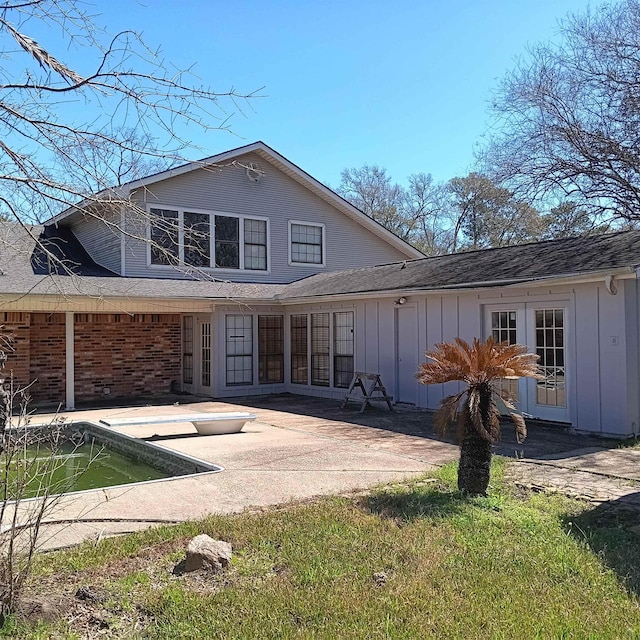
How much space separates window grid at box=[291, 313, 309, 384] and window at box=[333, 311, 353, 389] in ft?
3.83

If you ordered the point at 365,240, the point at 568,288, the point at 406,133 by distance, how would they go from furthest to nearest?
the point at 365,240, the point at 406,133, the point at 568,288

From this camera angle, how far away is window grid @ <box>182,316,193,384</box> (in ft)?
56.6

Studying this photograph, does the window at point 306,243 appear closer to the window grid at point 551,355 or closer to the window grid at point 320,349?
the window grid at point 320,349

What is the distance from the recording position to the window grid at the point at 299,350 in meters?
16.4

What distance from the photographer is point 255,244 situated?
1772cm

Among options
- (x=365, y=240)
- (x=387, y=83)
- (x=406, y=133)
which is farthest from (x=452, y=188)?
(x=387, y=83)

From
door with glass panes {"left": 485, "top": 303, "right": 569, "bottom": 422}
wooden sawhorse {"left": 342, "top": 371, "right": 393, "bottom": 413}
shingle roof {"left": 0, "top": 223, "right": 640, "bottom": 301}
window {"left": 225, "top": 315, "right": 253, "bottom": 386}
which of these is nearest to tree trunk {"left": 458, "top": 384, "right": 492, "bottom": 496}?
door with glass panes {"left": 485, "top": 303, "right": 569, "bottom": 422}

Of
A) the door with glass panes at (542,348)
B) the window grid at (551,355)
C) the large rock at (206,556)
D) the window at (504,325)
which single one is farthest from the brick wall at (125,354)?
the large rock at (206,556)

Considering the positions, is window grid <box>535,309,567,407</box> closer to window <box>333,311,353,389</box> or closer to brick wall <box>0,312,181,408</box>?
window <box>333,311,353,389</box>

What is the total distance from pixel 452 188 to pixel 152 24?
1379 inches

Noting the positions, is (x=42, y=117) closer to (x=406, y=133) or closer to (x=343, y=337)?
(x=343, y=337)

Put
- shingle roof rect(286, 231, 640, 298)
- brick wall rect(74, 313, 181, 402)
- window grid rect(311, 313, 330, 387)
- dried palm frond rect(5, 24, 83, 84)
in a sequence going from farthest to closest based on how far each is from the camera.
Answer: brick wall rect(74, 313, 181, 402) → window grid rect(311, 313, 330, 387) → shingle roof rect(286, 231, 640, 298) → dried palm frond rect(5, 24, 83, 84)

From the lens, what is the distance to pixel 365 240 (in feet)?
66.1

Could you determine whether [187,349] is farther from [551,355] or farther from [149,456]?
[551,355]
